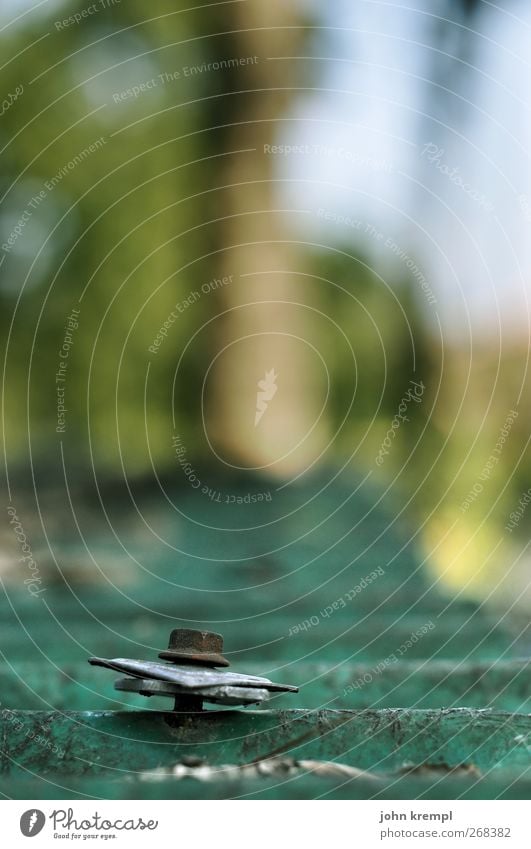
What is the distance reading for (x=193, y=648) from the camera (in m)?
1.30

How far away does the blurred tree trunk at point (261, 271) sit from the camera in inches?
165

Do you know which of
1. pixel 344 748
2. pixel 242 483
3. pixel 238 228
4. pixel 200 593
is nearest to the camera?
pixel 344 748

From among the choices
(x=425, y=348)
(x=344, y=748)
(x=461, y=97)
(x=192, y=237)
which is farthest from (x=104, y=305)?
(x=344, y=748)

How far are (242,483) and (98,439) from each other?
0.96 meters

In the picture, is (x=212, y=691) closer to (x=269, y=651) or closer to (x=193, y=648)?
(x=193, y=648)

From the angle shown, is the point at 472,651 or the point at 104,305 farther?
the point at 104,305

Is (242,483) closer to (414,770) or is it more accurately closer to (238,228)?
(238,228)

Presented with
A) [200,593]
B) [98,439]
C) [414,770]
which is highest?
[98,439]

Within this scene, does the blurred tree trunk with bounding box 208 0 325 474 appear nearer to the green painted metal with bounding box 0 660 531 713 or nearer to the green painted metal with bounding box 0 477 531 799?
the green painted metal with bounding box 0 477 531 799

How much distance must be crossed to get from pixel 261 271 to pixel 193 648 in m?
3.17

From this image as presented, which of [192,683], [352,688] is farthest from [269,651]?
[192,683]

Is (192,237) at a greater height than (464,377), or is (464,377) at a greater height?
(192,237)

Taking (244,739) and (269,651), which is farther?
(269,651)

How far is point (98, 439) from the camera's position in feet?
13.6
